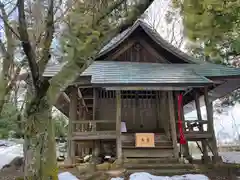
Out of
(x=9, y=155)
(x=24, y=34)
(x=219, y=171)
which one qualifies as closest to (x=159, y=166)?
(x=219, y=171)

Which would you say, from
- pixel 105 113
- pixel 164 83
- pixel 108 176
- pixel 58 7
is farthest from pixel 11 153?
pixel 58 7

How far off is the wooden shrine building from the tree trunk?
3499mm

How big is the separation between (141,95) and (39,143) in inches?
285

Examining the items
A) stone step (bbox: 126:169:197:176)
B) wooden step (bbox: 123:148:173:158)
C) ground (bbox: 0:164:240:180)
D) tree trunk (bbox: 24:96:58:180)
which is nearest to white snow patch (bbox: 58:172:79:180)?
ground (bbox: 0:164:240:180)

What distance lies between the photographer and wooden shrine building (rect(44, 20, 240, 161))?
9.10 meters

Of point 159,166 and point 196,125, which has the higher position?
point 196,125

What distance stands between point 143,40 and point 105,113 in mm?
3474

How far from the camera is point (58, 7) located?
609 centimetres

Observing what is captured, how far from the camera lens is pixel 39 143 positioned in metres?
4.59

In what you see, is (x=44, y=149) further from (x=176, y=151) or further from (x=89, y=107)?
(x=89, y=107)

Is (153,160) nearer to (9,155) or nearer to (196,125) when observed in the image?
(196,125)

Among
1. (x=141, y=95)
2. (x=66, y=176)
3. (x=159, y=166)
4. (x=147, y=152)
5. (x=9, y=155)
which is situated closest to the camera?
(x=66, y=176)

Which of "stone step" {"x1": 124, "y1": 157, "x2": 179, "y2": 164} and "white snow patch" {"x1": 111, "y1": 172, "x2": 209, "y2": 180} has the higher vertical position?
"stone step" {"x1": 124, "y1": 157, "x2": 179, "y2": 164}

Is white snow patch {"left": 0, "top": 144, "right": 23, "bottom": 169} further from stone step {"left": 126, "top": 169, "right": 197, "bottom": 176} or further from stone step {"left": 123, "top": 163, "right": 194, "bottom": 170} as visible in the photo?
stone step {"left": 126, "top": 169, "right": 197, "bottom": 176}
